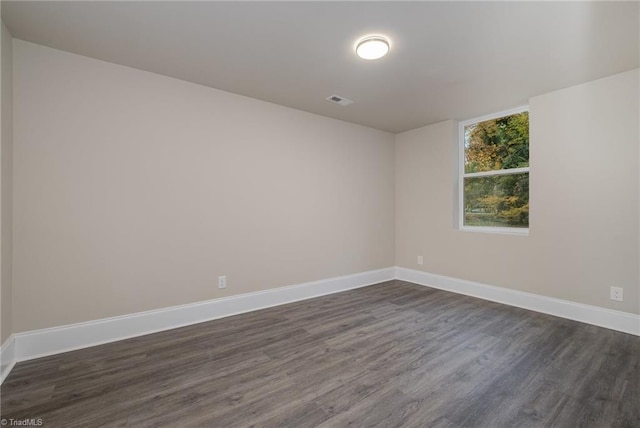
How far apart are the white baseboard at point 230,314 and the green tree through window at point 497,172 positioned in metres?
0.96

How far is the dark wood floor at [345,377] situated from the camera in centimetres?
158

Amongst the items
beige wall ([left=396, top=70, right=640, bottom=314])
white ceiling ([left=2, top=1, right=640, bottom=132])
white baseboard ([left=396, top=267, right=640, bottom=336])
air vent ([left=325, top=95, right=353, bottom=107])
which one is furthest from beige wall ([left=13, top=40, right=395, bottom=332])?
beige wall ([left=396, top=70, right=640, bottom=314])

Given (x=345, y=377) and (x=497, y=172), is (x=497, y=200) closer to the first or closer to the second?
(x=497, y=172)

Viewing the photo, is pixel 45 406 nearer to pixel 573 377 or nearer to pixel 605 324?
pixel 573 377

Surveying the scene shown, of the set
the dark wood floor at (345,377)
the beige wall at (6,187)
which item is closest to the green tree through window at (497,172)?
the dark wood floor at (345,377)

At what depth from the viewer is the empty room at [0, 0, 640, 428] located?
1.79 metres

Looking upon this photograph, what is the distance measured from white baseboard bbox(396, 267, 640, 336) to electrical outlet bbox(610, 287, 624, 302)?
0.13m

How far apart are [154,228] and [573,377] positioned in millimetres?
Result: 3675

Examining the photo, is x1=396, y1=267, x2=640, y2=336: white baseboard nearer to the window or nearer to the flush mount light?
the window

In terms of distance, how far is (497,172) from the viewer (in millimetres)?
3727

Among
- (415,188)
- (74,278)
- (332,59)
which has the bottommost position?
(74,278)

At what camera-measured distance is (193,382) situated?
188 centimetres

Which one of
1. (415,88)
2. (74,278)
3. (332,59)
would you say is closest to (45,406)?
(74,278)

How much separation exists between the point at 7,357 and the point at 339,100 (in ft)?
12.3
